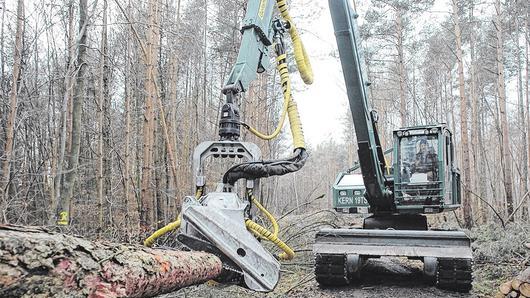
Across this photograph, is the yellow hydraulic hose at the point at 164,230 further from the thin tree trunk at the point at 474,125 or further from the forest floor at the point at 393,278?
the thin tree trunk at the point at 474,125

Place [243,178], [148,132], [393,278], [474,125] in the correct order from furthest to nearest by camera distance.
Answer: [474,125], [148,132], [393,278], [243,178]

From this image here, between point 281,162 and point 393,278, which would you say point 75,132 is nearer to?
point 281,162

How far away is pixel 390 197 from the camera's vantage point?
253 inches

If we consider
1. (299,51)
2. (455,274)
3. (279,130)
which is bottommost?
(455,274)

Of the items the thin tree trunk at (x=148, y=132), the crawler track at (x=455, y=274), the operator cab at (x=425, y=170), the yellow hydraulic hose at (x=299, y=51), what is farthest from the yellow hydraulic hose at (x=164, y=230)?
the thin tree trunk at (x=148, y=132)

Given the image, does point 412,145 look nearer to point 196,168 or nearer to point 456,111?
point 196,168

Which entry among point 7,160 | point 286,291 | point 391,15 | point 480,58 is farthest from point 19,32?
point 480,58

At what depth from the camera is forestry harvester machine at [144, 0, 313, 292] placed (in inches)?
118

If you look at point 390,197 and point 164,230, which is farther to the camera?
point 390,197

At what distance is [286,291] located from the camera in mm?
5395

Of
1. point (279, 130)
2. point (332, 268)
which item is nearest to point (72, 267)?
point (279, 130)

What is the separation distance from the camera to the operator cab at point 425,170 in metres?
6.37

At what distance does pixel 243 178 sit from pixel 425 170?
3.99 m

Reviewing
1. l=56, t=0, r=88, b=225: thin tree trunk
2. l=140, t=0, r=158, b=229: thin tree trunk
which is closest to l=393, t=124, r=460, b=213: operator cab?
l=140, t=0, r=158, b=229: thin tree trunk
